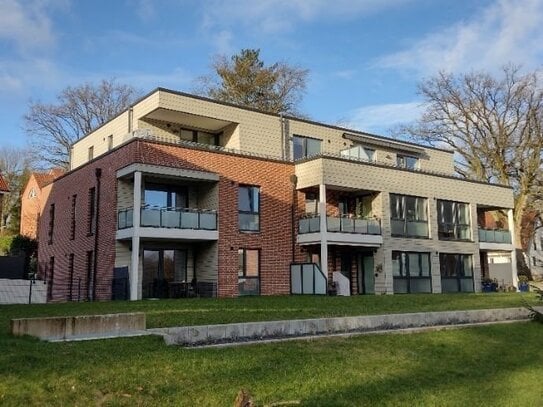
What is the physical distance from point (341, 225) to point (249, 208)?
405 cm

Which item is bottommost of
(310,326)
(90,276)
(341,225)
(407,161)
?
(310,326)

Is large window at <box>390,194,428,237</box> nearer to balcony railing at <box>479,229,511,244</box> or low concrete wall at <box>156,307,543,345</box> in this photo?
balcony railing at <box>479,229,511,244</box>

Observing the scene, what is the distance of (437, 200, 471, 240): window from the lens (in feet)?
95.5

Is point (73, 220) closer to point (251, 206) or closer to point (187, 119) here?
point (187, 119)

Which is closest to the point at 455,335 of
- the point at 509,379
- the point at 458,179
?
the point at 509,379

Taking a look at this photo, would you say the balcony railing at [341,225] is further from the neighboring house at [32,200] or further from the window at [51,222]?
the neighboring house at [32,200]

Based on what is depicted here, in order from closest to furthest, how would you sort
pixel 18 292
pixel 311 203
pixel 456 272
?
pixel 18 292 < pixel 311 203 < pixel 456 272

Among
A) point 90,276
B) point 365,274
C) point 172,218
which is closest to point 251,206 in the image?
point 172,218

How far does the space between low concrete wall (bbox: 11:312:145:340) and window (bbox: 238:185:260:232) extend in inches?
558

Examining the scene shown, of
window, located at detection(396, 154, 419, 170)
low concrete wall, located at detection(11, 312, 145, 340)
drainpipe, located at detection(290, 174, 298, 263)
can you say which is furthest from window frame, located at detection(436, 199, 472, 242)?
low concrete wall, located at detection(11, 312, 145, 340)

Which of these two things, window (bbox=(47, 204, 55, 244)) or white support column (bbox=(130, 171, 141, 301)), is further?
window (bbox=(47, 204, 55, 244))

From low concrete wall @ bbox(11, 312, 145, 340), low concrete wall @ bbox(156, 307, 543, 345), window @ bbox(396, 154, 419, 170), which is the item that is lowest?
low concrete wall @ bbox(156, 307, 543, 345)

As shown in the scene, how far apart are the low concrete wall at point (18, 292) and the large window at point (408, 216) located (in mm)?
15575

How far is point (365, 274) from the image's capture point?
26.7 meters
